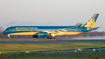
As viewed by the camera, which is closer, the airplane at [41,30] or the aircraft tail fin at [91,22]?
the airplane at [41,30]

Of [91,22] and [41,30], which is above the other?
[91,22]

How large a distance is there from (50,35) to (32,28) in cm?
661

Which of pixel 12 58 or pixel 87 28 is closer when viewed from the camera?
pixel 12 58

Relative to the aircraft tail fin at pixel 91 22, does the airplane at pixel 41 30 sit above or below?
below

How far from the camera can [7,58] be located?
683 inches

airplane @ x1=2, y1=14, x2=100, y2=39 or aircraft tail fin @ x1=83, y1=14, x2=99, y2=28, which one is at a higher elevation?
aircraft tail fin @ x1=83, y1=14, x2=99, y2=28

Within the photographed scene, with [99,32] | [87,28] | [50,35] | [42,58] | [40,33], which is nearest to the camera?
[42,58]

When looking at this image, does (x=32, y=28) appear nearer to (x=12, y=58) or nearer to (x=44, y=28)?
(x=44, y=28)

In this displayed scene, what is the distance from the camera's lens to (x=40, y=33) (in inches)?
2127

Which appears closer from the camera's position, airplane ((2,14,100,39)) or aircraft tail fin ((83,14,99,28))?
airplane ((2,14,100,39))

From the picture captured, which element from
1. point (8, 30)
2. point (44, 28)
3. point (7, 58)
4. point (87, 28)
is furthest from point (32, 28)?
point (7, 58)

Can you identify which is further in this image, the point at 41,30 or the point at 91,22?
the point at 91,22

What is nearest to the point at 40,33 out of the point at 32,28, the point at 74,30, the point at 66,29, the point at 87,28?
the point at 32,28

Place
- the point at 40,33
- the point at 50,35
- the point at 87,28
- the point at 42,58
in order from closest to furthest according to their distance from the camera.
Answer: the point at 42,58 → the point at 40,33 → the point at 50,35 → the point at 87,28
